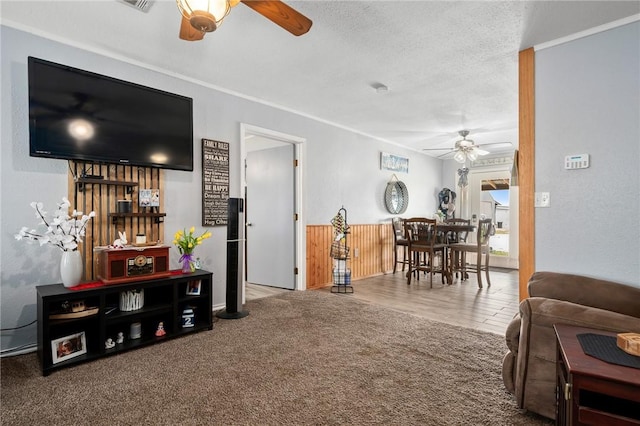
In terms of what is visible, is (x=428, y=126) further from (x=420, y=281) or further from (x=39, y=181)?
(x=39, y=181)

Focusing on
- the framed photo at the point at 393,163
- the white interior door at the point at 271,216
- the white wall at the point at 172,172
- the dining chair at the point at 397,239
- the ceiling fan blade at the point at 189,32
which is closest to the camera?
the ceiling fan blade at the point at 189,32

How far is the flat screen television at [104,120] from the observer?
238cm

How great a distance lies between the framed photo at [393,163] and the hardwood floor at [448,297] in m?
2.06

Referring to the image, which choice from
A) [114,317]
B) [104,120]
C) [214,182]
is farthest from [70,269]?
[214,182]

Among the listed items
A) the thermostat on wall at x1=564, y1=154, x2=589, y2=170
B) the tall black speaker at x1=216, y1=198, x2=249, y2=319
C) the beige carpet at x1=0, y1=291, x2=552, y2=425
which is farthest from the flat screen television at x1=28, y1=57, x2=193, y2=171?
the thermostat on wall at x1=564, y1=154, x2=589, y2=170

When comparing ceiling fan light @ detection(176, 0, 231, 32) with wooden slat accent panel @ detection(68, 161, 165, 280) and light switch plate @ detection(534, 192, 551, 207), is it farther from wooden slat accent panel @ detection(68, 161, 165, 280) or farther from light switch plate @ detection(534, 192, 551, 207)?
light switch plate @ detection(534, 192, 551, 207)

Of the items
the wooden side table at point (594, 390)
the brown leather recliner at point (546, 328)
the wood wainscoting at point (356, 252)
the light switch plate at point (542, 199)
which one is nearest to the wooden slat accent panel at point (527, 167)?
the light switch plate at point (542, 199)

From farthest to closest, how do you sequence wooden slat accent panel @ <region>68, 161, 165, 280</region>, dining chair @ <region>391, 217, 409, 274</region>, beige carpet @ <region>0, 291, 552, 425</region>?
1. dining chair @ <region>391, 217, 409, 274</region>
2. wooden slat accent panel @ <region>68, 161, 165, 280</region>
3. beige carpet @ <region>0, 291, 552, 425</region>

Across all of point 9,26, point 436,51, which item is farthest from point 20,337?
point 436,51

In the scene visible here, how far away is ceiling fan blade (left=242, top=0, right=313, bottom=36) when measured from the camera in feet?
5.45

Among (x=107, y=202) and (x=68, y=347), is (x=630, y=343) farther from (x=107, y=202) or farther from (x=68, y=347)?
(x=107, y=202)

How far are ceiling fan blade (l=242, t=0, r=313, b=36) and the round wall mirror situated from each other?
4396 millimetres

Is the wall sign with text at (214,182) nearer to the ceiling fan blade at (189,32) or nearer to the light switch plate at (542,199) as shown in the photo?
the ceiling fan blade at (189,32)

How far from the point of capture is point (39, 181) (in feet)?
8.20
